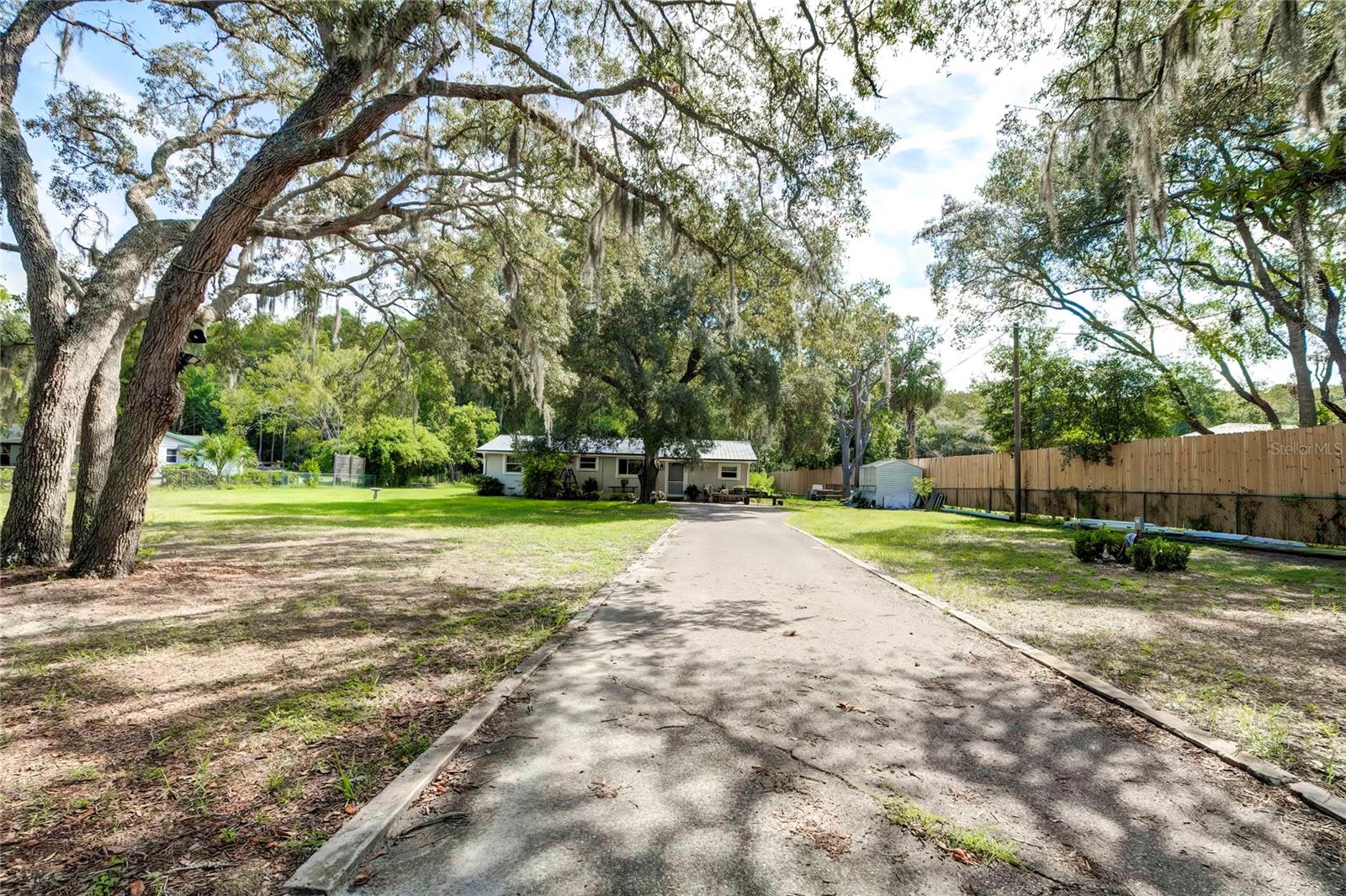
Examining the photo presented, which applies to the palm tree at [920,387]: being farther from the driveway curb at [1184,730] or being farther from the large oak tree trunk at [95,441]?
the large oak tree trunk at [95,441]

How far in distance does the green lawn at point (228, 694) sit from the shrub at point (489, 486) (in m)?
24.6

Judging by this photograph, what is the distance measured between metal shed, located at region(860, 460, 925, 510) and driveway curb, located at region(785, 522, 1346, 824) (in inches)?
946

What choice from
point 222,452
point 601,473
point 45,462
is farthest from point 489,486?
point 45,462

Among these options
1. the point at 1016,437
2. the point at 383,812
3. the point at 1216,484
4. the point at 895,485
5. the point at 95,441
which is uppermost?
the point at 1016,437

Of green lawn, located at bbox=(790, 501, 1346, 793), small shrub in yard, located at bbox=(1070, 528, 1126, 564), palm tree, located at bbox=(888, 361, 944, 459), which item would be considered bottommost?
green lawn, located at bbox=(790, 501, 1346, 793)

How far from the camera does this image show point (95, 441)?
7.84 metres

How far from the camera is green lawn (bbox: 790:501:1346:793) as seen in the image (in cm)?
354

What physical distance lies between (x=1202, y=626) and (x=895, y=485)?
23929 millimetres

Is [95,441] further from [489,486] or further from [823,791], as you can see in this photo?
[489,486]

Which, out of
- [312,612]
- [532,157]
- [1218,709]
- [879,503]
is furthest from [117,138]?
[879,503]

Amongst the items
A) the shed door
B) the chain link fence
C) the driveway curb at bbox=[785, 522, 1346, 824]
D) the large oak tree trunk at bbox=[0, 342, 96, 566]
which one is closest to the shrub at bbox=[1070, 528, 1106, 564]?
the driveway curb at bbox=[785, 522, 1346, 824]

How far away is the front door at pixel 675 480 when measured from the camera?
38.0 metres

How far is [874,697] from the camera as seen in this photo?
153 inches

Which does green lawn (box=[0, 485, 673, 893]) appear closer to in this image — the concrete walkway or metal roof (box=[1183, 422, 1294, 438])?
the concrete walkway
